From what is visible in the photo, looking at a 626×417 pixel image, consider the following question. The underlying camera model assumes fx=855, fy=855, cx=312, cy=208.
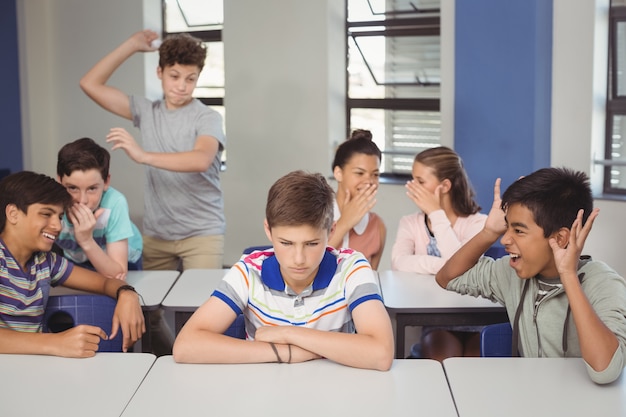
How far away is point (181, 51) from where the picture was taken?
12.4ft

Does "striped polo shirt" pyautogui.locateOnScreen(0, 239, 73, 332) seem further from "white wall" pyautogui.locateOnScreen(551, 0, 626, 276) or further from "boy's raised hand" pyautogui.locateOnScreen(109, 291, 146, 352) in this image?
"white wall" pyautogui.locateOnScreen(551, 0, 626, 276)

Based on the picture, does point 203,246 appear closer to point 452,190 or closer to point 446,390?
point 452,190

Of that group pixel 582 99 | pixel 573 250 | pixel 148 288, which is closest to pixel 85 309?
pixel 148 288

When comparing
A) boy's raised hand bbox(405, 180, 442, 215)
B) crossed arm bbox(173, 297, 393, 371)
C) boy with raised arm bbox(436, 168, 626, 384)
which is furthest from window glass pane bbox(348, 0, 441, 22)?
crossed arm bbox(173, 297, 393, 371)

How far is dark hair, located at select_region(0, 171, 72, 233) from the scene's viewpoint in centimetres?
278

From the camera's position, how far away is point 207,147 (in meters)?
3.81

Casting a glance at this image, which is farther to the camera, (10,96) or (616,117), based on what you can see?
(10,96)

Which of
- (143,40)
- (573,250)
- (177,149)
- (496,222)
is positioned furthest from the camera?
(143,40)

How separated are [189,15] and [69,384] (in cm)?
471

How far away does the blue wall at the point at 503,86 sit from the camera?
4.64 m

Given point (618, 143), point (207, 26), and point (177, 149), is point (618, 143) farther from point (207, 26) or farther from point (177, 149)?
point (207, 26)

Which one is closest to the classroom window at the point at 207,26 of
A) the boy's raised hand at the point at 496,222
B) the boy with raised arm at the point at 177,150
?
the boy with raised arm at the point at 177,150

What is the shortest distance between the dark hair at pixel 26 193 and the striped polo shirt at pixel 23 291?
0.44 ft

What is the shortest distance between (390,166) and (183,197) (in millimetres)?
2352
